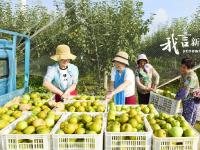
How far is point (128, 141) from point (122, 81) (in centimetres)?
221

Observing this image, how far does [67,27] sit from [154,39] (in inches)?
110

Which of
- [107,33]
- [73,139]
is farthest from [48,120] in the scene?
[107,33]

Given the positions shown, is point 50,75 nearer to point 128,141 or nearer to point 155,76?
point 128,141

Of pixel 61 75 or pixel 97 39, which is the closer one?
pixel 61 75

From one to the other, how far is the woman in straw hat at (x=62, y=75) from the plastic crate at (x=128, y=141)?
1.88 m

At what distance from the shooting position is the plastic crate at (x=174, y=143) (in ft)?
10.6

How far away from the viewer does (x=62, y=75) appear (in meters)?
5.20

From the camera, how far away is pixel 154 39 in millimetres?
11883

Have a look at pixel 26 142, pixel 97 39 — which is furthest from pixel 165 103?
pixel 97 39

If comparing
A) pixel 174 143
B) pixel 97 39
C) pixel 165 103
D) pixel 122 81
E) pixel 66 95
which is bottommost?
pixel 174 143

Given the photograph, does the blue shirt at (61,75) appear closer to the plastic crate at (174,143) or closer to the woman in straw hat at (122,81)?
the woman in straw hat at (122,81)

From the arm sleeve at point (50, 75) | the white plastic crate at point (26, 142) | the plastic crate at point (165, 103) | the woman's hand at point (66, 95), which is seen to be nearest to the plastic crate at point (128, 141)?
the white plastic crate at point (26, 142)

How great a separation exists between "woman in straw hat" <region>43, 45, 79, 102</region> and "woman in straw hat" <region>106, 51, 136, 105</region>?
1.87 feet

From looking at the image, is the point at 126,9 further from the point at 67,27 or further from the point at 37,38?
the point at 37,38
